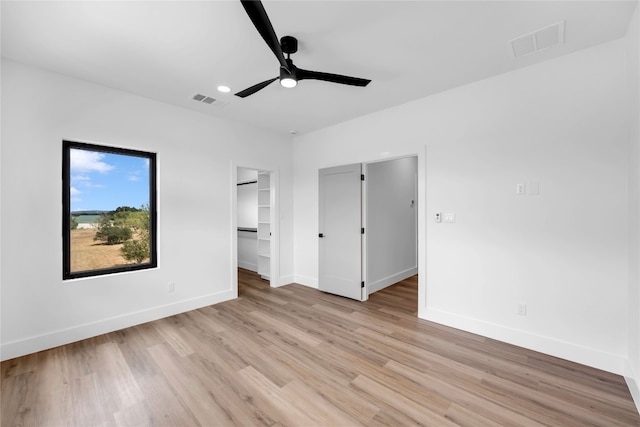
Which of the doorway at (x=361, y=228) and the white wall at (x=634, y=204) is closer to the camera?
the white wall at (x=634, y=204)

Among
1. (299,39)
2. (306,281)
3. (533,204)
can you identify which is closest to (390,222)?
(306,281)

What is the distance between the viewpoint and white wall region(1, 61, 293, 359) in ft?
8.77

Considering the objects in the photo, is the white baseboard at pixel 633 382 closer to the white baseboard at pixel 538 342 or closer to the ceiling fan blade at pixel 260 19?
the white baseboard at pixel 538 342

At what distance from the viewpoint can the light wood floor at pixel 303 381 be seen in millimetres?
1888

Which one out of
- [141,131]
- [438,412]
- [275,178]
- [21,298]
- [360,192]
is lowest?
[438,412]

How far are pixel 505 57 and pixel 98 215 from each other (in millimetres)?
4755

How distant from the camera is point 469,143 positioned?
318cm

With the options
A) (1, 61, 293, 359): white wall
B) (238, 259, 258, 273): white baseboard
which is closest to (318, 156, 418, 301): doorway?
(1, 61, 293, 359): white wall

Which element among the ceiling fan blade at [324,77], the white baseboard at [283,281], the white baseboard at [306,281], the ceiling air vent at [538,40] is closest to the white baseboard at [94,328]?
the white baseboard at [283,281]

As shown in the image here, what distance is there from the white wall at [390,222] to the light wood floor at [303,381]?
1.50 metres

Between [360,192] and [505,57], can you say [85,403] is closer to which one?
[360,192]

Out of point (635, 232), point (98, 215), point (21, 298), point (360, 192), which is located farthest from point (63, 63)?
point (635, 232)

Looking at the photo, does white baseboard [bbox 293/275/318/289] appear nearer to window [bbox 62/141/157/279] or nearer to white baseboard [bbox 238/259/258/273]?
white baseboard [bbox 238/259/258/273]

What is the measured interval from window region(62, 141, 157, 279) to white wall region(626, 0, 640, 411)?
4.90 m
